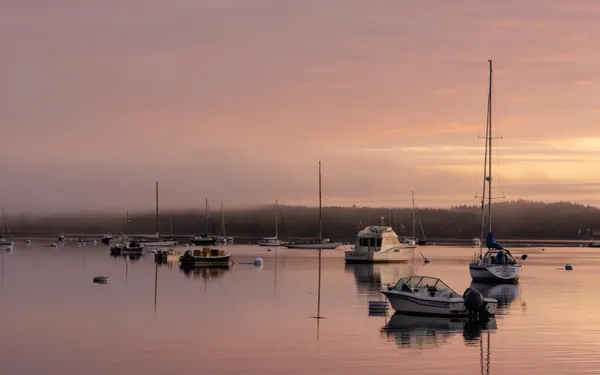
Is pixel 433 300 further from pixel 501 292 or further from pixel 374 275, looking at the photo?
pixel 374 275

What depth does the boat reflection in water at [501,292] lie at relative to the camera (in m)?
73.4

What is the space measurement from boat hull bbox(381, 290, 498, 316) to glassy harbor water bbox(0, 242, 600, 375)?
675mm

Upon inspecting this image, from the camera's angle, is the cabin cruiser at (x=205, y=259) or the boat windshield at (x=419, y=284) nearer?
the boat windshield at (x=419, y=284)

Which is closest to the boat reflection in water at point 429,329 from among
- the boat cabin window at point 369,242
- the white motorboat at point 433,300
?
the white motorboat at point 433,300

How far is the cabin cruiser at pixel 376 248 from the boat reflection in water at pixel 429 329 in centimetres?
8284

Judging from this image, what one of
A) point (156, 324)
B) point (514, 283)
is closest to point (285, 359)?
point (156, 324)

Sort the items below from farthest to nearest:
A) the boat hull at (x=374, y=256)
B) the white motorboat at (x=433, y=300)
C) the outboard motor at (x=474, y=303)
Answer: the boat hull at (x=374, y=256)
the white motorboat at (x=433, y=300)
the outboard motor at (x=474, y=303)

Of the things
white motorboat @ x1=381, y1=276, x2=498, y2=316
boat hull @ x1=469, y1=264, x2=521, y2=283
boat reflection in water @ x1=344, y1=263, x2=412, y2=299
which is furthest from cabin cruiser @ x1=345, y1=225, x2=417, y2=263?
white motorboat @ x1=381, y1=276, x2=498, y2=316

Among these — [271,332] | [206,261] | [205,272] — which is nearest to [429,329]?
[271,332]

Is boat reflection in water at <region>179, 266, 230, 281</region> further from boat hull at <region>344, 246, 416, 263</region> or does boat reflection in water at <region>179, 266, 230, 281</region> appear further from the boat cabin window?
the boat cabin window

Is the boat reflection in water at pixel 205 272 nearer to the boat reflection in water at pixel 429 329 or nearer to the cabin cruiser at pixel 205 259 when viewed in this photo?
the cabin cruiser at pixel 205 259

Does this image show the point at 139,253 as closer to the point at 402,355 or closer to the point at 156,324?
the point at 156,324

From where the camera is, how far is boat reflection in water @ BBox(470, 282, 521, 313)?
7338cm

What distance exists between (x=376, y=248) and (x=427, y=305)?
86282 mm
